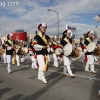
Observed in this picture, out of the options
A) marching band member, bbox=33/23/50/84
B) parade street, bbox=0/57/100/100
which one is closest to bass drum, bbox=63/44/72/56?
marching band member, bbox=33/23/50/84

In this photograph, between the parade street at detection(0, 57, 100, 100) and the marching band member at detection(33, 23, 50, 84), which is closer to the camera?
the parade street at detection(0, 57, 100, 100)

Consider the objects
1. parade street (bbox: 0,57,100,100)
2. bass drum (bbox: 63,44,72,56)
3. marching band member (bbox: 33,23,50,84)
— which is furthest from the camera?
bass drum (bbox: 63,44,72,56)

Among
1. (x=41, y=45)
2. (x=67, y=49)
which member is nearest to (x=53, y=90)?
(x=41, y=45)

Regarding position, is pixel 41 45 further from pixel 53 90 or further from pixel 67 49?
pixel 53 90

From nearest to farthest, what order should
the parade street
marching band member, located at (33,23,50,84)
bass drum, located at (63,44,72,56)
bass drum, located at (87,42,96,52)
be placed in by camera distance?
the parade street → marching band member, located at (33,23,50,84) → bass drum, located at (63,44,72,56) → bass drum, located at (87,42,96,52)

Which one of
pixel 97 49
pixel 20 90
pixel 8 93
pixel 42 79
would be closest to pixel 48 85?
pixel 42 79

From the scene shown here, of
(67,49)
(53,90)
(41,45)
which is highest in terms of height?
(41,45)

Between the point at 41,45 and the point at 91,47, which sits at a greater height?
the point at 41,45

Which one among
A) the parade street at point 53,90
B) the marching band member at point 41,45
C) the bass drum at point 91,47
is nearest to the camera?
the parade street at point 53,90

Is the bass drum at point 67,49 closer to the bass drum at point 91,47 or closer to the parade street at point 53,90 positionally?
the parade street at point 53,90

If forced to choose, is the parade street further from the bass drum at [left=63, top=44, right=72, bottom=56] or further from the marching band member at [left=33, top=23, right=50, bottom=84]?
the bass drum at [left=63, top=44, right=72, bottom=56]

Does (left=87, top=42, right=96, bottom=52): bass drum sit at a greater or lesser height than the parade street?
greater

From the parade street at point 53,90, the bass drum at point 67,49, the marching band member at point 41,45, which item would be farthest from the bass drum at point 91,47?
the marching band member at point 41,45

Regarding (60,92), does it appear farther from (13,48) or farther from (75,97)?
(13,48)
